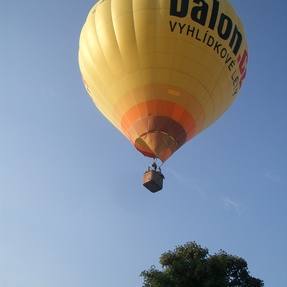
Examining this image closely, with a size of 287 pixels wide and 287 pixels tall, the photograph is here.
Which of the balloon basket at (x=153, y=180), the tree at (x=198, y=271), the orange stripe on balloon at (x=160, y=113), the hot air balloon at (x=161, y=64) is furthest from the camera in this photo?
the tree at (x=198, y=271)

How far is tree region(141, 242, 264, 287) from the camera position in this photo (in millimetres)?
26531

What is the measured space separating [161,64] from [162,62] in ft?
0.31

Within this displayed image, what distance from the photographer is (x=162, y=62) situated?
20000 mm

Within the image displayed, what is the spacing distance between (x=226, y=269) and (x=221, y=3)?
15665 mm

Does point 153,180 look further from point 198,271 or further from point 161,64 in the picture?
point 198,271

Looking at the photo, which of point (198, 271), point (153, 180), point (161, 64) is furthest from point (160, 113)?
point (198, 271)

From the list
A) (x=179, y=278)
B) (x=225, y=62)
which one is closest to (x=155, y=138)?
(x=225, y=62)

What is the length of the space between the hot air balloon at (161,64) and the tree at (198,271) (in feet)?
30.0

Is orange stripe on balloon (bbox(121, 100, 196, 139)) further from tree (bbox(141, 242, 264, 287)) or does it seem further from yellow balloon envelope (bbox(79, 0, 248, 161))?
tree (bbox(141, 242, 264, 287))

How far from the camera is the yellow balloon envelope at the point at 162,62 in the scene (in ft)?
65.3

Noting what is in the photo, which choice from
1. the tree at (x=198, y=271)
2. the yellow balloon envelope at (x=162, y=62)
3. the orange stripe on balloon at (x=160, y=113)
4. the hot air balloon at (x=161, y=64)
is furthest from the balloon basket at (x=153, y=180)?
the tree at (x=198, y=271)

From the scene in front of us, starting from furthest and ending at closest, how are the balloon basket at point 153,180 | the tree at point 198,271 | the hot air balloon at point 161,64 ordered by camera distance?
1. the tree at point 198,271
2. the hot air balloon at point 161,64
3. the balloon basket at point 153,180

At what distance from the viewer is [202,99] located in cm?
2081

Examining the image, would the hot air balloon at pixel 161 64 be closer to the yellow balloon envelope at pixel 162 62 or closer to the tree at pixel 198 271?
the yellow balloon envelope at pixel 162 62
